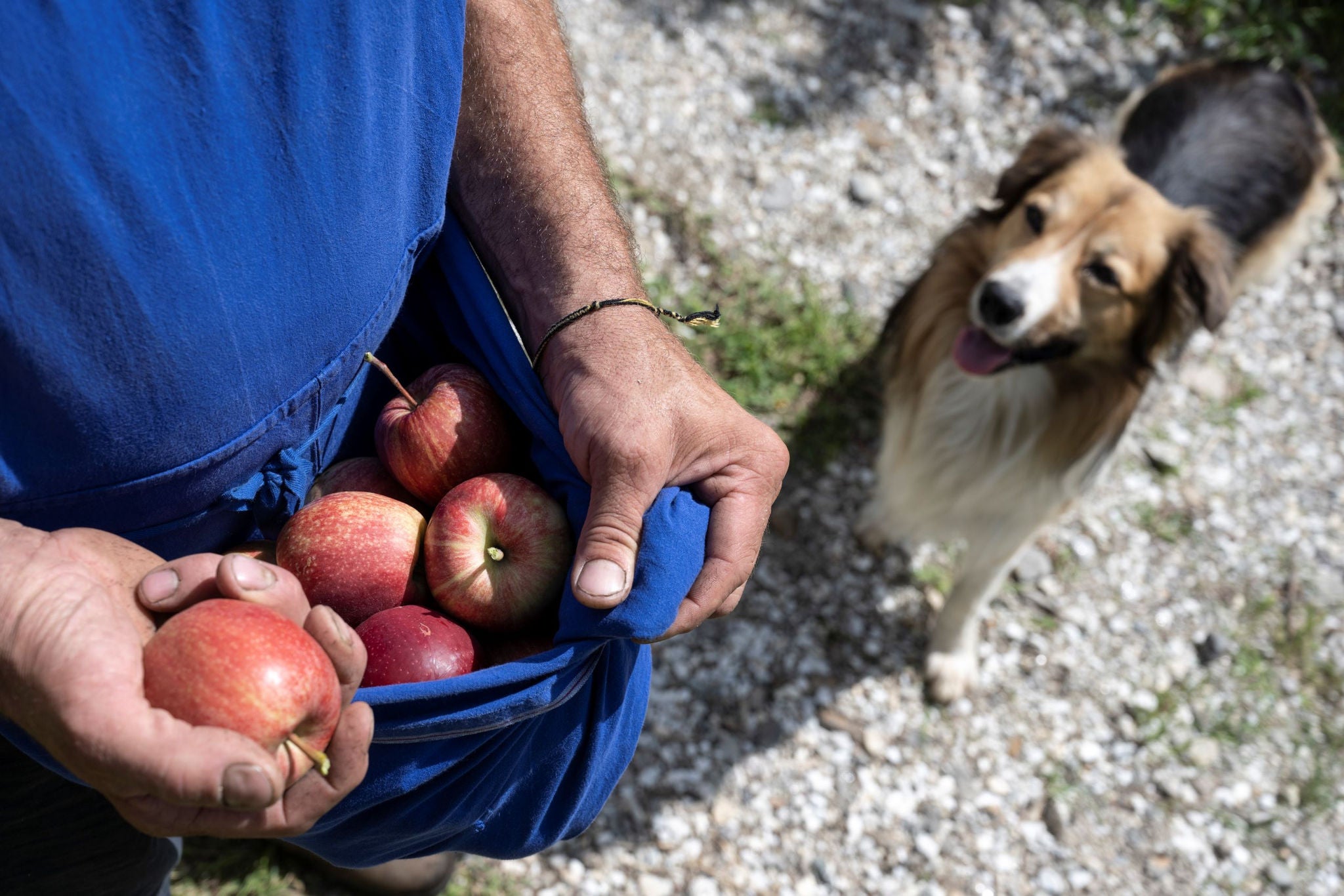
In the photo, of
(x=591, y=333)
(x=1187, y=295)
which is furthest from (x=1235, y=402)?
(x=591, y=333)

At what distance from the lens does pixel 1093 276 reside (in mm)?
2631

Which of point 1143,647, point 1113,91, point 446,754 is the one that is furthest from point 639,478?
point 1113,91

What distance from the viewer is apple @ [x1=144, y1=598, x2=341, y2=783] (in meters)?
1.04

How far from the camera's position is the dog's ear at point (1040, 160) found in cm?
284

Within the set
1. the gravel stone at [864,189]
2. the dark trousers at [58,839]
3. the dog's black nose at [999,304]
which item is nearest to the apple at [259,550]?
the dark trousers at [58,839]

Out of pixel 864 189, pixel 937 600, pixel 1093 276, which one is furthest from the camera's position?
pixel 864 189

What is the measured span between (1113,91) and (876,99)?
1268mm

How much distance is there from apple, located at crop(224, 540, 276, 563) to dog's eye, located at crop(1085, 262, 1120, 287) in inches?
87.4

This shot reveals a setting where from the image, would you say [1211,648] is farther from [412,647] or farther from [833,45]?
[833,45]

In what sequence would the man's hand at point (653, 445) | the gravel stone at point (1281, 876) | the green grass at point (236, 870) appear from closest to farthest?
the man's hand at point (653, 445)
the green grass at point (236, 870)
the gravel stone at point (1281, 876)

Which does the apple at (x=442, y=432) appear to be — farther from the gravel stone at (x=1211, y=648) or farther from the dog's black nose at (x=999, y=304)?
the gravel stone at (x=1211, y=648)

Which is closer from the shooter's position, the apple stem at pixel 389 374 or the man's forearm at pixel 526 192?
the apple stem at pixel 389 374

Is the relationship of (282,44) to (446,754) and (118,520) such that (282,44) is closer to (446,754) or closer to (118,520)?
(118,520)

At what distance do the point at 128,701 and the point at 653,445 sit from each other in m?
0.71
